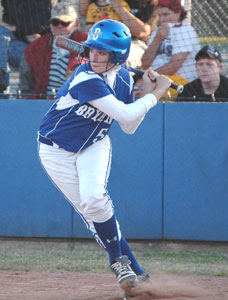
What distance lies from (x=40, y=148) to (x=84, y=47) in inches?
31.4

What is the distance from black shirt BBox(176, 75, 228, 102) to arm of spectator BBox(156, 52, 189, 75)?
14.9 inches

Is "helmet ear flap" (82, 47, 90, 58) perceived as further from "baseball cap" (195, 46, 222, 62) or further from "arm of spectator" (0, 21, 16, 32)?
"arm of spectator" (0, 21, 16, 32)

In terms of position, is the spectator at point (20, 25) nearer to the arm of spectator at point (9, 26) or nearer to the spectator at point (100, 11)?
the arm of spectator at point (9, 26)

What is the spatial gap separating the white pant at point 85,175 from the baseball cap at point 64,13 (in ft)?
10.7

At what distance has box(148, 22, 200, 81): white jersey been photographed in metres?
7.11

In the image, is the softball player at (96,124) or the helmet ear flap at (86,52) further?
the helmet ear flap at (86,52)

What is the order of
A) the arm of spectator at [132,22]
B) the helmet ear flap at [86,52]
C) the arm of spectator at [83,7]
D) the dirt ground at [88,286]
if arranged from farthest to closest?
the arm of spectator at [83,7]
the arm of spectator at [132,22]
the dirt ground at [88,286]
the helmet ear flap at [86,52]

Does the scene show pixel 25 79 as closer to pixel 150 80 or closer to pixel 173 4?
pixel 173 4

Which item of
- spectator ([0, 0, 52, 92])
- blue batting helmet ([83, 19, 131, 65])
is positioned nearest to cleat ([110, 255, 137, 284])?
blue batting helmet ([83, 19, 131, 65])

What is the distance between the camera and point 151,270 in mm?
5715

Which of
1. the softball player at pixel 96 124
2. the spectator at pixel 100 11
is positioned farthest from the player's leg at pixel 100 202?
the spectator at pixel 100 11

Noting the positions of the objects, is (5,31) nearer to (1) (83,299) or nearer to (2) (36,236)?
(2) (36,236)

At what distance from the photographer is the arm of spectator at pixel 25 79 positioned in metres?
7.39

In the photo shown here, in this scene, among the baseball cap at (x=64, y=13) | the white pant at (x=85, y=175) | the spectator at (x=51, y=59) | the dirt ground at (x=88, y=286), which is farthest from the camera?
the baseball cap at (x=64, y=13)
